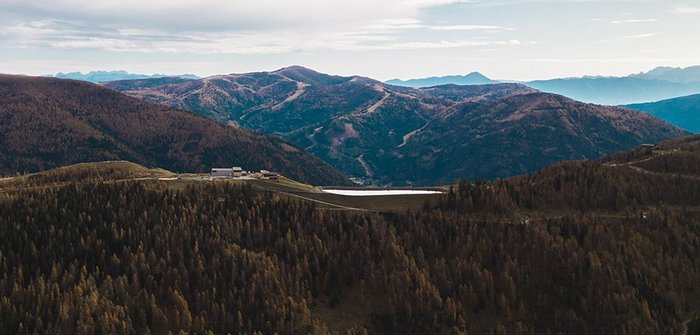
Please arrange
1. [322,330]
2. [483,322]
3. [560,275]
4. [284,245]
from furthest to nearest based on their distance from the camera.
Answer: [284,245] → [560,275] → [483,322] → [322,330]

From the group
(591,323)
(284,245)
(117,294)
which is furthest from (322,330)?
(591,323)

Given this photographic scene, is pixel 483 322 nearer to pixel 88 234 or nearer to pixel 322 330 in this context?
pixel 322 330

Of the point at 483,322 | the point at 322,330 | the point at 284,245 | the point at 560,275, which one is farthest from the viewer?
the point at 284,245

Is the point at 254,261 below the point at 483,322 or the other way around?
the other way around

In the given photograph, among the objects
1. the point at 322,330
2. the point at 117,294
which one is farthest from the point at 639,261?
the point at 117,294

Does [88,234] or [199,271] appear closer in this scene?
[199,271]

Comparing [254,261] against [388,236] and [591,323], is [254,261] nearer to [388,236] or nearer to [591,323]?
[388,236]
